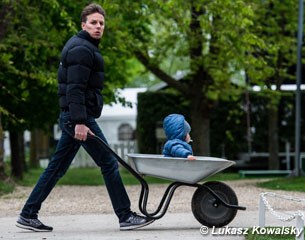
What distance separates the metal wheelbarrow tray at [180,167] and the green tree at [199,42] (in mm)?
7859

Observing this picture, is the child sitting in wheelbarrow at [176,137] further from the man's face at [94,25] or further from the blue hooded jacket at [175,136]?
the man's face at [94,25]

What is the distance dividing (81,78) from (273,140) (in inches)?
742

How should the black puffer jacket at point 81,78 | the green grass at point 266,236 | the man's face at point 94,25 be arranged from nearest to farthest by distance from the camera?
the green grass at point 266,236
the black puffer jacket at point 81,78
the man's face at point 94,25

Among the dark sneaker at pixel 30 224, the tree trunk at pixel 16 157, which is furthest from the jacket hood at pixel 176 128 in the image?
the tree trunk at pixel 16 157

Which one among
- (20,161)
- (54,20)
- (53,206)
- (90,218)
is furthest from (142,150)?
(90,218)

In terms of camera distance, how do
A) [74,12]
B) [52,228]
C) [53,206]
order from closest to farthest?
[52,228], [53,206], [74,12]

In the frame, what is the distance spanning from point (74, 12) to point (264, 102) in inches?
483

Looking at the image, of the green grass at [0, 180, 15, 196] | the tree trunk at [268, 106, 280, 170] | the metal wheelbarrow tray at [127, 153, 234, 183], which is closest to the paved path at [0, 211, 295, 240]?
the metal wheelbarrow tray at [127, 153, 234, 183]

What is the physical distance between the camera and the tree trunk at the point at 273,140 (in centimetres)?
2606

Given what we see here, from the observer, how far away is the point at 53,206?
38.9ft

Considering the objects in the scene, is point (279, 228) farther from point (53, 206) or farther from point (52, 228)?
point (53, 206)

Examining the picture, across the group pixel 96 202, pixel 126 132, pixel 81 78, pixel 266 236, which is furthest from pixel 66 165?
pixel 126 132

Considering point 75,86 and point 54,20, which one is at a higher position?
point 54,20

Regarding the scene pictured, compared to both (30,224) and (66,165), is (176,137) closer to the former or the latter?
(66,165)
